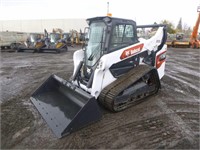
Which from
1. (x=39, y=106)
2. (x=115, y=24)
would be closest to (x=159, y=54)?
(x=115, y=24)

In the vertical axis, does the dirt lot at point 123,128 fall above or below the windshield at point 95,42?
below

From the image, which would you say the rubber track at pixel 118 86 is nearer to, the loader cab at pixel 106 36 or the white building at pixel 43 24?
the loader cab at pixel 106 36

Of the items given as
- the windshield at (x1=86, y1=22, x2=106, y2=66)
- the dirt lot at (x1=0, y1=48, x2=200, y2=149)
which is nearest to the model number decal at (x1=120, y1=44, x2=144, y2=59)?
the windshield at (x1=86, y1=22, x2=106, y2=66)

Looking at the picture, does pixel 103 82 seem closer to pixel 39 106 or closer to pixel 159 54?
pixel 39 106

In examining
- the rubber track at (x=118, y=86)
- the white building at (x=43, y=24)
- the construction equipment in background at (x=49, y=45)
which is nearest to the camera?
the rubber track at (x=118, y=86)

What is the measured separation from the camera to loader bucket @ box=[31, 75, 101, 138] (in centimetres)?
307

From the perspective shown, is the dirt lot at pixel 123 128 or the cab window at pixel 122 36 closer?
the dirt lot at pixel 123 128

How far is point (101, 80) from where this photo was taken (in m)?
3.80

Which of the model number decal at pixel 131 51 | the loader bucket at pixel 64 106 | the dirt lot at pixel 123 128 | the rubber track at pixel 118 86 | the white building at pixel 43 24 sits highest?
the white building at pixel 43 24

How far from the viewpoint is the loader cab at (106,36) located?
3951mm

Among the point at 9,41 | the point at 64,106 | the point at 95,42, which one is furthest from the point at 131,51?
the point at 9,41

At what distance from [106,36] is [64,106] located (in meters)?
1.85

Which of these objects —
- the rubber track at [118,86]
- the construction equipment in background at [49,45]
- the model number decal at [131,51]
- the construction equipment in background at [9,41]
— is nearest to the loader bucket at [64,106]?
the rubber track at [118,86]

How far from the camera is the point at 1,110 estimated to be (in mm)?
3986
